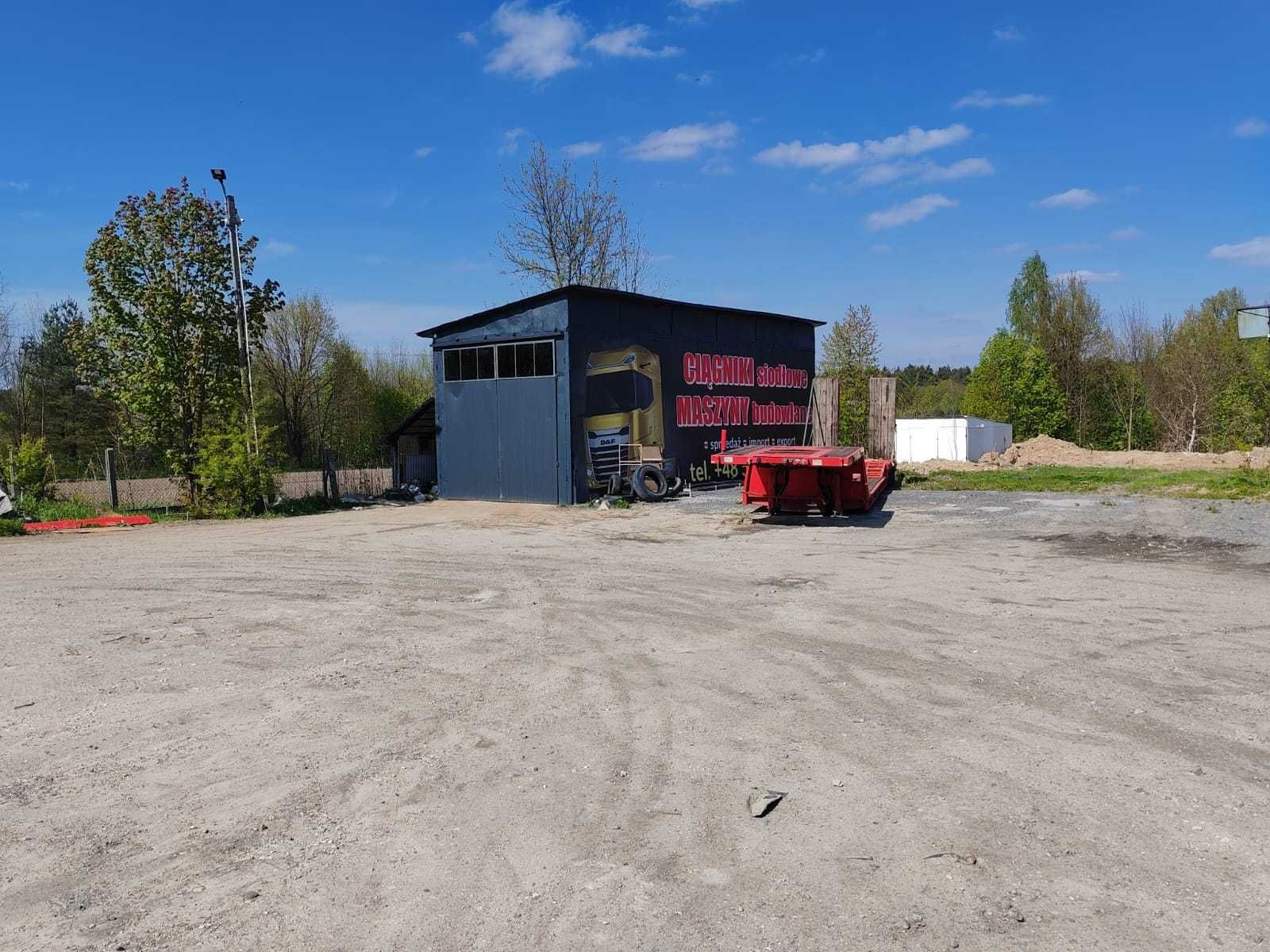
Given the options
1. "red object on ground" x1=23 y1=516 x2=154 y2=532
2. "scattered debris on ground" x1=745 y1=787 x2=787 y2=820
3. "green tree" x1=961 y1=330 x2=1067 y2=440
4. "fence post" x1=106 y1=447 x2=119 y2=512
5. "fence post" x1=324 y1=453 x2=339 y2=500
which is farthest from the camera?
"green tree" x1=961 y1=330 x2=1067 y2=440

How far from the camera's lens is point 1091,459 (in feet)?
115

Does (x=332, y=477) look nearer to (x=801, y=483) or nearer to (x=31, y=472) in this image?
(x=31, y=472)

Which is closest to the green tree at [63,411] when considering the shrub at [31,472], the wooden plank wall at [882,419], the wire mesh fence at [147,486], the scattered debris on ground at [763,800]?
the wire mesh fence at [147,486]

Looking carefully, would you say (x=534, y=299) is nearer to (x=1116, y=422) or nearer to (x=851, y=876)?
(x=851, y=876)

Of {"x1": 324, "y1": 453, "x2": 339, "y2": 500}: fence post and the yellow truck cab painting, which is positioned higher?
the yellow truck cab painting

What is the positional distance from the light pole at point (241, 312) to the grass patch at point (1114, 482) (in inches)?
678

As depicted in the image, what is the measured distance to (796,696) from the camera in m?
6.36

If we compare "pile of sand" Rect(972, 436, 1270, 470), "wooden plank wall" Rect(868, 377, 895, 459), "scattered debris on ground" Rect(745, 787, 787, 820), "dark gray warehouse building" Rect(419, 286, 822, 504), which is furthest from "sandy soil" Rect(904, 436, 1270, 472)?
"scattered debris on ground" Rect(745, 787, 787, 820)

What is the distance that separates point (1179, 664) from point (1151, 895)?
4.01 metres

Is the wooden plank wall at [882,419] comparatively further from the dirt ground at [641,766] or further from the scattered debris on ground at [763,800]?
the scattered debris on ground at [763,800]

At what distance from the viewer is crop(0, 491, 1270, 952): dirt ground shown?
359 centimetres

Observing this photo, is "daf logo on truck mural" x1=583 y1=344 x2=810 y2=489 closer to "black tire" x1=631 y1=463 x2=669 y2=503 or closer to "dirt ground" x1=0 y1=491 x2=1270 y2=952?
"black tire" x1=631 y1=463 x2=669 y2=503

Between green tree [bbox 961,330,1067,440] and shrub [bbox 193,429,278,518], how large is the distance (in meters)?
39.4

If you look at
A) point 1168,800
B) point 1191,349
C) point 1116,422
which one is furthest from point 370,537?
point 1116,422
